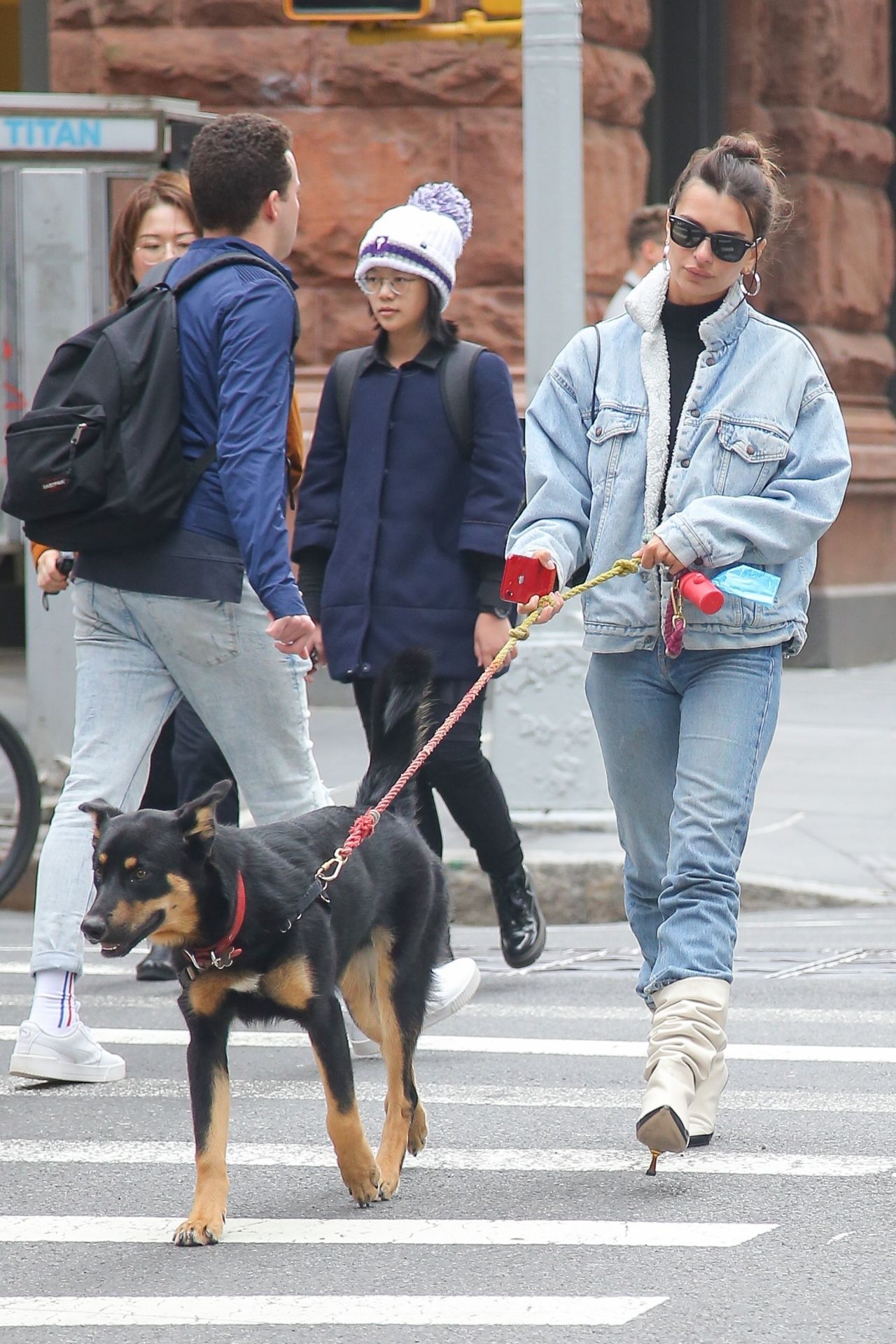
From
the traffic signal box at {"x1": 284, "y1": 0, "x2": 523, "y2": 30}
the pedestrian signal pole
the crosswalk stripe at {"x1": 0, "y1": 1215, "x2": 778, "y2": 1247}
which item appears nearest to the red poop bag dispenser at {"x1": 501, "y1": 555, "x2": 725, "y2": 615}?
the crosswalk stripe at {"x1": 0, "y1": 1215, "x2": 778, "y2": 1247}

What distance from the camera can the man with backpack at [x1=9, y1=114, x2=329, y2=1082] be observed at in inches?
192

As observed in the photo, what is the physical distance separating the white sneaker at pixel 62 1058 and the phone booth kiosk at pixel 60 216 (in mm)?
3517

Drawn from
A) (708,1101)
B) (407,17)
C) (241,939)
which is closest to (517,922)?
(708,1101)

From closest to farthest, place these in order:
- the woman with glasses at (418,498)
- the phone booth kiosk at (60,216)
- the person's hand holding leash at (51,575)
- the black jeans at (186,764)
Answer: the woman with glasses at (418,498), the person's hand holding leash at (51,575), the black jeans at (186,764), the phone booth kiosk at (60,216)

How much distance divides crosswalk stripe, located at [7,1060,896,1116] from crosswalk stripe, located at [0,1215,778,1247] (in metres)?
0.92

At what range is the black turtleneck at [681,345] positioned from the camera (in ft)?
14.6

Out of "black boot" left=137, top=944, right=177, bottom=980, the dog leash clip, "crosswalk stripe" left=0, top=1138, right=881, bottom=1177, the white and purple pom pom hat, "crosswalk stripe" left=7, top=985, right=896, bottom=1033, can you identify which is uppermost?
the white and purple pom pom hat

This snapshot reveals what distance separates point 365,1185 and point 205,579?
60.2 inches

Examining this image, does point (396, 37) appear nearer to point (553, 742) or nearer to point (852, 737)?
point (553, 742)

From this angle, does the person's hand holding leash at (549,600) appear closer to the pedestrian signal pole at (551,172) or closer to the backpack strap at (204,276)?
the backpack strap at (204,276)

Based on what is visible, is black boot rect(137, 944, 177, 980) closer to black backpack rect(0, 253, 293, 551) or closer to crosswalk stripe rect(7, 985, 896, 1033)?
crosswalk stripe rect(7, 985, 896, 1033)

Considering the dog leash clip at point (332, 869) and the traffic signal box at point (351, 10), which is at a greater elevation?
the traffic signal box at point (351, 10)

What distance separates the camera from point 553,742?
27.7 ft

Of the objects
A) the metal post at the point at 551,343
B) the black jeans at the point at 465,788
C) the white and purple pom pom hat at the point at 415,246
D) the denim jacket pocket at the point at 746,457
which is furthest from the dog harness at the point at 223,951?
the metal post at the point at 551,343
